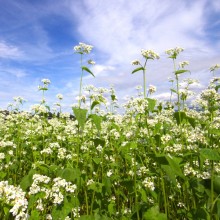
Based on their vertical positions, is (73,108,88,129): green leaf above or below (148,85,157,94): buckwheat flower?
below

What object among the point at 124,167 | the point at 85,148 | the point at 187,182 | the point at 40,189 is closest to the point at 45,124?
the point at 85,148

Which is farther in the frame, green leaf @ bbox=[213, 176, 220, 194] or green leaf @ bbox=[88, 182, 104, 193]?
green leaf @ bbox=[88, 182, 104, 193]

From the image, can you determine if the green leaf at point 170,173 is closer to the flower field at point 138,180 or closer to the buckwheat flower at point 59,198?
the flower field at point 138,180

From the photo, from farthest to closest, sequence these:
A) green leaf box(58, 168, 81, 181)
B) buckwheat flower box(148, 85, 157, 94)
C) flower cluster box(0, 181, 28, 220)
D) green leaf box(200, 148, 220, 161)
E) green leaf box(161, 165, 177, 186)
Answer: buckwheat flower box(148, 85, 157, 94)
green leaf box(58, 168, 81, 181)
green leaf box(161, 165, 177, 186)
green leaf box(200, 148, 220, 161)
flower cluster box(0, 181, 28, 220)

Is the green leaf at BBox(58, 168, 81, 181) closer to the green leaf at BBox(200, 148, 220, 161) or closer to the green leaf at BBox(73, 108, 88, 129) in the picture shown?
the green leaf at BBox(73, 108, 88, 129)

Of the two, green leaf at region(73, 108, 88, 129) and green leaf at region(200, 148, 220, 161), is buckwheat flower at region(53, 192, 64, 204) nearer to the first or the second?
green leaf at region(73, 108, 88, 129)

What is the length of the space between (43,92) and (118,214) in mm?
5163

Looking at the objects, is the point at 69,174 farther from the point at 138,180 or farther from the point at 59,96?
the point at 59,96

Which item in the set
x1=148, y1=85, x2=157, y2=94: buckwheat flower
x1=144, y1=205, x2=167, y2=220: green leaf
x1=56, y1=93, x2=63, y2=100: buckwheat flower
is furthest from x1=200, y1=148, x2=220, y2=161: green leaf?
x1=56, y1=93, x2=63, y2=100: buckwheat flower

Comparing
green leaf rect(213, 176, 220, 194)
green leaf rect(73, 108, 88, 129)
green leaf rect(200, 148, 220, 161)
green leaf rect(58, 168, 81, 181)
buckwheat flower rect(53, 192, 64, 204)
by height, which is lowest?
buckwheat flower rect(53, 192, 64, 204)

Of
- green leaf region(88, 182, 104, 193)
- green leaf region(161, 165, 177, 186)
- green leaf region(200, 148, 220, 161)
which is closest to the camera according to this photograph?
green leaf region(200, 148, 220, 161)

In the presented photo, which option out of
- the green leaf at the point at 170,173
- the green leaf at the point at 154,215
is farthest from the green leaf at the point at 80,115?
the green leaf at the point at 154,215

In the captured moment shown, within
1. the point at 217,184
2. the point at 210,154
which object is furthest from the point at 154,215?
the point at 210,154

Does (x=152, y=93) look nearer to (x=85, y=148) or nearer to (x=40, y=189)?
(x=85, y=148)
